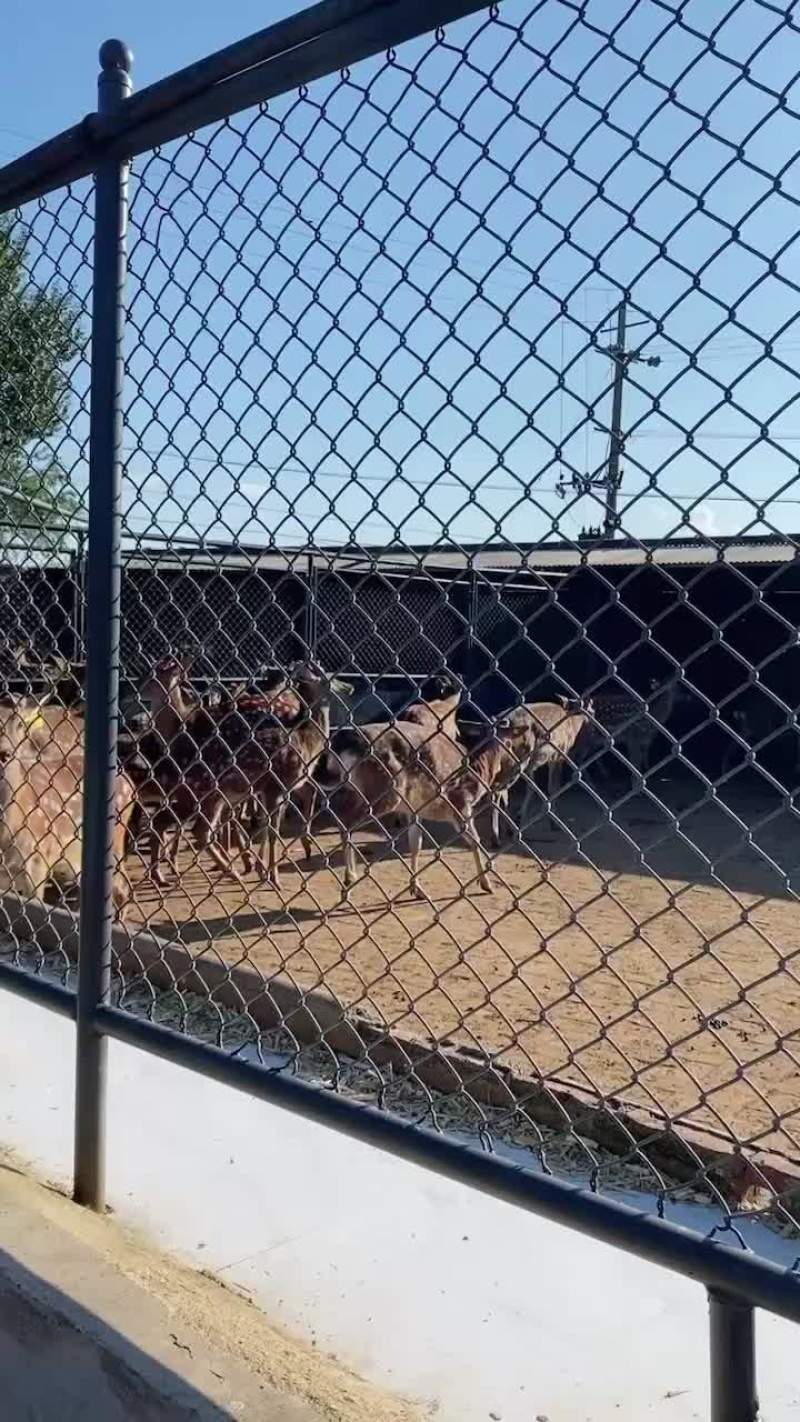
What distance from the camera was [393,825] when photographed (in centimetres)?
945

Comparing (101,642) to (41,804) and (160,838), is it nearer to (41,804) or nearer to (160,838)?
(41,804)

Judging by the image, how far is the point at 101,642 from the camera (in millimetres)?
2443

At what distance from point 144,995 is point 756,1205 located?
2983 mm

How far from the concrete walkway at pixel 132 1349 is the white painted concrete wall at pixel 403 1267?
0.34 meters

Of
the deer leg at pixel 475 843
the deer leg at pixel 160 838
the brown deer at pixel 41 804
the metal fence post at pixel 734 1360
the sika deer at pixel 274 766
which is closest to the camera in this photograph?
the metal fence post at pixel 734 1360

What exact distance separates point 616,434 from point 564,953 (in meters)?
5.01

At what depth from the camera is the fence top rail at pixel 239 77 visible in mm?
1845

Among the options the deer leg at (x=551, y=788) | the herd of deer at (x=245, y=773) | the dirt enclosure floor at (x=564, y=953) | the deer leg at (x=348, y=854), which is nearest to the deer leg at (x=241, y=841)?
the herd of deer at (x=245, y=773)

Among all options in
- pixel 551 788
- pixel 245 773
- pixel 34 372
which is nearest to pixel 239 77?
pixel 34 372

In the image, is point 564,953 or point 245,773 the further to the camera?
point 245,773

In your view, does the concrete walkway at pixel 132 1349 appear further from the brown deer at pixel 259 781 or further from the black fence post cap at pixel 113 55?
the brown deer at pixel 259 781

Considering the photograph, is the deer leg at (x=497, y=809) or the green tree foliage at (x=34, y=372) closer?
the green tree foliage at (x=34, y=372)

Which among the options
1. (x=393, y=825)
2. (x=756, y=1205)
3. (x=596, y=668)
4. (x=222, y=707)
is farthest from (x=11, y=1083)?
(x=596, y=668)

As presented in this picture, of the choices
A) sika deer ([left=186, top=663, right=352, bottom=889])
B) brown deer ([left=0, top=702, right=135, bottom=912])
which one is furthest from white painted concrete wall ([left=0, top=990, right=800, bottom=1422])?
sika deer ([left=186, top=663, right=352, bottom=889])
